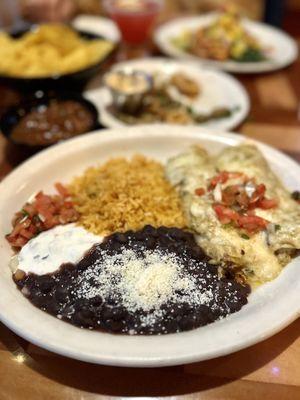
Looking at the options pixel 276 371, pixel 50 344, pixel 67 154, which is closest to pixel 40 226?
pixel 67 154

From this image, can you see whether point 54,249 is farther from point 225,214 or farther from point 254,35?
point 254,35

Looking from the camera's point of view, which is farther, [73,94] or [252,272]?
[73,94]

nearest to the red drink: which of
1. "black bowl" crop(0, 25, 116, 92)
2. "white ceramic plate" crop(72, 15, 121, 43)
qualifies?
"white ceramic plate" crop(72, 15, 121, 43)

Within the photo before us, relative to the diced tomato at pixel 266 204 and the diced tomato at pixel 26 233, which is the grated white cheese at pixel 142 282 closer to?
the diced tomato at pixel 26 233

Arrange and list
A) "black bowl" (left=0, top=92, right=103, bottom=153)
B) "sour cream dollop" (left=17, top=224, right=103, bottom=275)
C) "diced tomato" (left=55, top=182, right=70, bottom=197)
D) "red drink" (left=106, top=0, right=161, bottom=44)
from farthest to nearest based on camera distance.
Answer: "red drink" (left=106, top=0, right=161, bottom=44)
"black bowl" (left=0, top=92, right=103, bottom=153)
"diced tomato" (left=55, top=182, right=70, bottom=197)
"sour cream dollop" (left=17, top=224, right=103, bottom=275)

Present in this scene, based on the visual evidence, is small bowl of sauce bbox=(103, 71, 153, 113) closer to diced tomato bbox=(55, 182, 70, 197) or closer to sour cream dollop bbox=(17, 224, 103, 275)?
diced tomato bbox=(55, 182, 70, 197)

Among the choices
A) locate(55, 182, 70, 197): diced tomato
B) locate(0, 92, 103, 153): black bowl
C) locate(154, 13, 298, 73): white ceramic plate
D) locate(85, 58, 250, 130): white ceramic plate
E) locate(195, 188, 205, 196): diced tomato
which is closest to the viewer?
locate(195, 188, 205, 196): diced tomato

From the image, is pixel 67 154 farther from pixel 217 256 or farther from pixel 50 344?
pixel 50 344

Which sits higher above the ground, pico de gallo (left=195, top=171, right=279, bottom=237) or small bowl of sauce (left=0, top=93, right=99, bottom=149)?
pico de gallo (left=195, top=171, right=279, bottom=237)
